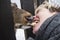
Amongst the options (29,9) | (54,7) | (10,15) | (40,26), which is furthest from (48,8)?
(29,9)

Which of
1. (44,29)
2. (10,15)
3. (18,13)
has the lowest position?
(18,13)

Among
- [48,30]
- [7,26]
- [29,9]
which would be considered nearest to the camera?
[7,26]

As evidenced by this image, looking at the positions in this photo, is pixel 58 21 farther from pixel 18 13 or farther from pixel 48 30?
pixel 18 13

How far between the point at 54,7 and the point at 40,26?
0.14 meters

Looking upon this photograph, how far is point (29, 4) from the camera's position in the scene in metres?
1.38

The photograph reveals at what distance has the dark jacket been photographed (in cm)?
57

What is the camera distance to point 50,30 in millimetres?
576

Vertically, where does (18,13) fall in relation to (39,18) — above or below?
below

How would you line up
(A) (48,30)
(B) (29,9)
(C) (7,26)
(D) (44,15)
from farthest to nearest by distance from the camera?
(B) (29,9), (D) (44,15), (A) (48,30), (C) (7,26)

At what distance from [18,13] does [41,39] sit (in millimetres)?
814

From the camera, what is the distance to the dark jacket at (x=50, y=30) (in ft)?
1.86

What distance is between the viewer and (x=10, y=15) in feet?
1.08

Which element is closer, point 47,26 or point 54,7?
point 47,26

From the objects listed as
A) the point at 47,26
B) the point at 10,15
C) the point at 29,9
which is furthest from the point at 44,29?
the point at 29,9
